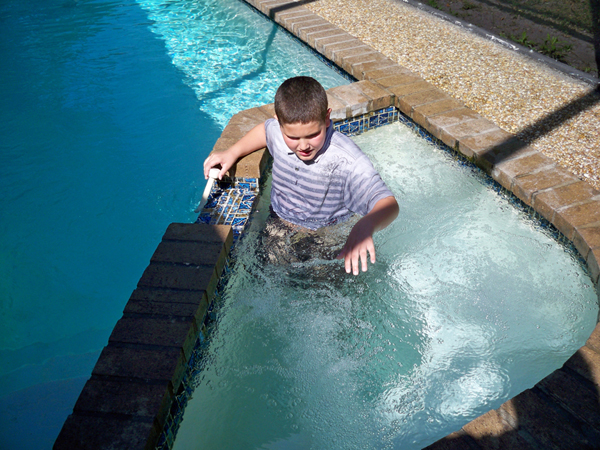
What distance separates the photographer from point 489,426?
1.67m

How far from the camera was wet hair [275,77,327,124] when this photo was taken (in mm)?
2170

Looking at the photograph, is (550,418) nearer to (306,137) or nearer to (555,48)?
(306,137)

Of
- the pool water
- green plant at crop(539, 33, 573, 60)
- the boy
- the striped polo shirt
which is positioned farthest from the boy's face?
green plant at crop(539, 33, 573, 60)

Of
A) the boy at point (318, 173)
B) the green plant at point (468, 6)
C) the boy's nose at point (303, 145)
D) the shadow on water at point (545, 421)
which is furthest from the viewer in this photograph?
the green plant at point (468, 6)

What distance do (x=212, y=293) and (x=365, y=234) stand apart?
2.97 ft

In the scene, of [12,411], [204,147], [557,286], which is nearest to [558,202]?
[557,286]

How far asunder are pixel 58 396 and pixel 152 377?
1192 mm

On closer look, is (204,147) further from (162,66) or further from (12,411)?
(12,411)

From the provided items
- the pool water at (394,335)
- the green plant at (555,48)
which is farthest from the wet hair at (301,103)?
the green plant at (555,48)

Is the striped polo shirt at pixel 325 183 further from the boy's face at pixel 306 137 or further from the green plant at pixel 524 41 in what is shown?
the green plant at pixel 524 41

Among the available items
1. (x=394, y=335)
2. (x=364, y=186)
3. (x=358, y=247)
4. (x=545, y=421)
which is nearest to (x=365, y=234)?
(x=358, y=247)

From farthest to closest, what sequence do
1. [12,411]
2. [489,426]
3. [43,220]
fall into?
1. [43,220]
2. [12,411]
3. [489,426]

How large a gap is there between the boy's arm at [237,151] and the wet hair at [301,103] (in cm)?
73

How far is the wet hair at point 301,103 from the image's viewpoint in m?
2.17
